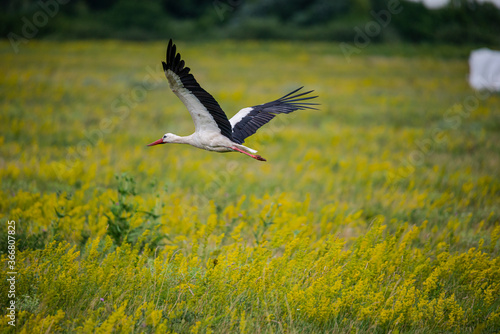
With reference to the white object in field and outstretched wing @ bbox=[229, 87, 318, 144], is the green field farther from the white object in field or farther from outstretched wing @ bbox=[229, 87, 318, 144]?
the white object in field

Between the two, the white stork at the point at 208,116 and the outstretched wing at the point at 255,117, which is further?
the outstretched wing at the point at 255,117

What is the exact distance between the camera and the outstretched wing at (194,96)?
380 cm

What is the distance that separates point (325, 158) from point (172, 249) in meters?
6.11

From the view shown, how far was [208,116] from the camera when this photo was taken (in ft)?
13.8

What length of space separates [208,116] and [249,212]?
2.63 metres

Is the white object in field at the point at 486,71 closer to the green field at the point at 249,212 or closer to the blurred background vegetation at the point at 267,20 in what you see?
the green field at the point at 249,212

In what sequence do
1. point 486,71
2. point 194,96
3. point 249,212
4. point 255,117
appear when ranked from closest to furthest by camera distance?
point 194,96 < point 255,117 < point 249,212 < point 486,71

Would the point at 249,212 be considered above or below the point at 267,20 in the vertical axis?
below

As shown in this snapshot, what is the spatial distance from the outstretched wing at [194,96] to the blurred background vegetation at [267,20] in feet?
123

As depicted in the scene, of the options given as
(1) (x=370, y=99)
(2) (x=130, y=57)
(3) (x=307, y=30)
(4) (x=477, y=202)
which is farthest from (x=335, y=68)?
(4) (x=477, y=202)

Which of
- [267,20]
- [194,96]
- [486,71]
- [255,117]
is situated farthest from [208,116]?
[267,20]

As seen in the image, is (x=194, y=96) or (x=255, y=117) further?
(x=255, y=117)

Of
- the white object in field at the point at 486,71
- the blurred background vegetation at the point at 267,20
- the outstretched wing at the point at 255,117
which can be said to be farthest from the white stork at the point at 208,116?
the blurred background vegetation at the point at 267,20

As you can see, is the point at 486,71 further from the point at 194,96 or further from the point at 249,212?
the point at 194,96
